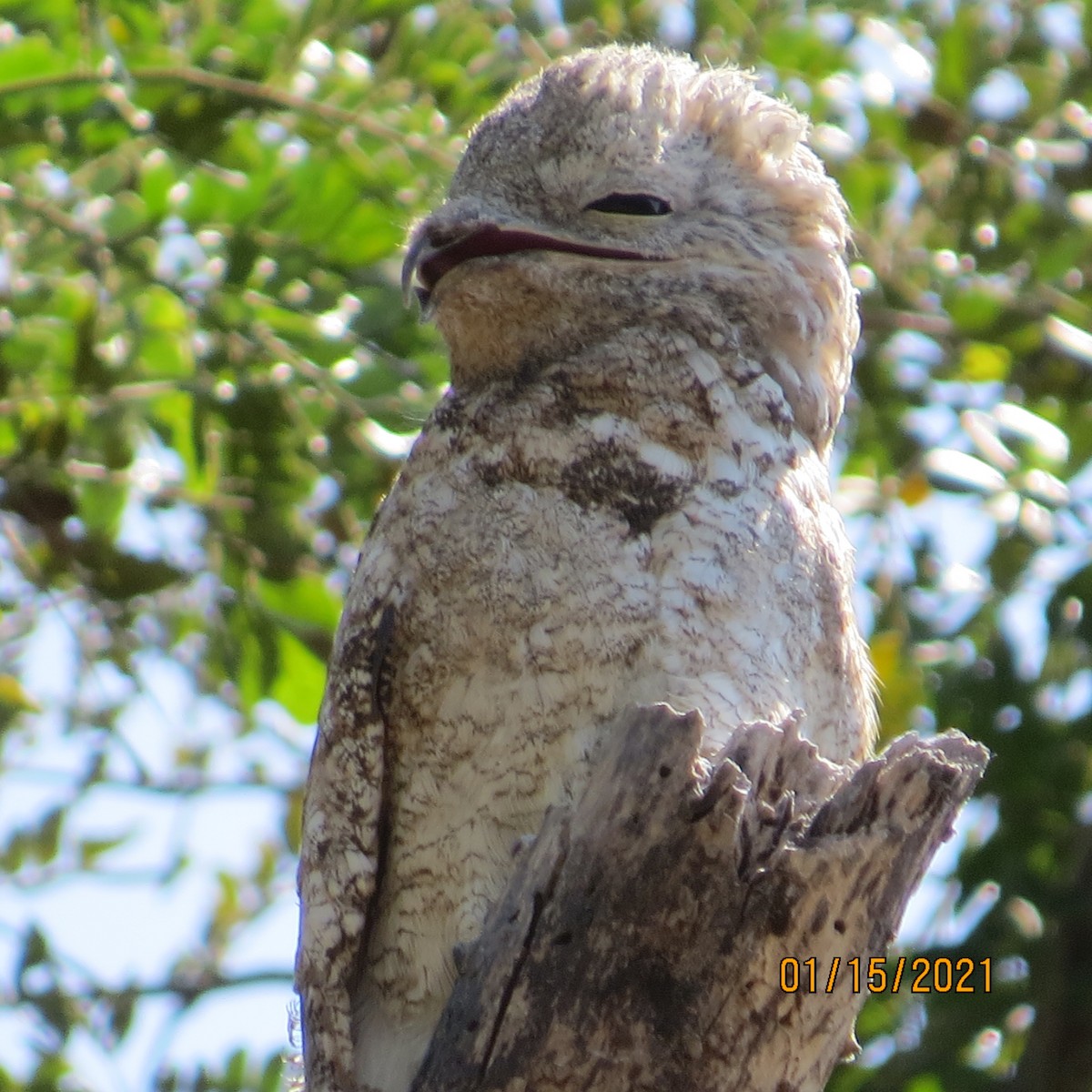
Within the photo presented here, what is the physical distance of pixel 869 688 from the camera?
8.39 feet

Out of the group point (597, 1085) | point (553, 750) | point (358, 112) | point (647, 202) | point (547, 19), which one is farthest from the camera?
point (547, 19)

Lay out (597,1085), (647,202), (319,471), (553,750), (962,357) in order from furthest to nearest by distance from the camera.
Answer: (962,357) < (319,471) < (647,202) < (553,750) < (597,1085)

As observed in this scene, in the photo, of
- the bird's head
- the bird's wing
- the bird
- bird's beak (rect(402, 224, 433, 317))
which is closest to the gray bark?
the bird

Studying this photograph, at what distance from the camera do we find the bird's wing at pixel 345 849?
232cm

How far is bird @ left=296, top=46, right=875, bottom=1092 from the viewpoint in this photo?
7.19 ft

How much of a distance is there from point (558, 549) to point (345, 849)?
520 mm

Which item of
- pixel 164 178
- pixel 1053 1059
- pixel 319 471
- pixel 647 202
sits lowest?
pixel 1053 1059

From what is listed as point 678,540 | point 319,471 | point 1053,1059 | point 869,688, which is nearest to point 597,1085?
point 678,540

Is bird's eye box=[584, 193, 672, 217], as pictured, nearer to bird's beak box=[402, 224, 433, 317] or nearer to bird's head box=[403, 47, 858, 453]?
bird's head box=[403, 47, 858, 453]

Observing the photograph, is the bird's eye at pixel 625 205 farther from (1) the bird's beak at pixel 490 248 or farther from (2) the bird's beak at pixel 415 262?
(2) the bird's beak at pixel 415 262

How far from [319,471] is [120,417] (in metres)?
0.44

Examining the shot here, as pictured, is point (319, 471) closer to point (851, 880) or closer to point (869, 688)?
point (869, 688)

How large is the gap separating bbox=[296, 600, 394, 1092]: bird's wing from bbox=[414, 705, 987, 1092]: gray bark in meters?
0.44

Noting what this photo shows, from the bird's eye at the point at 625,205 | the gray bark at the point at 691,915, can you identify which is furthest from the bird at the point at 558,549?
the gray bark at the point at 691,915
